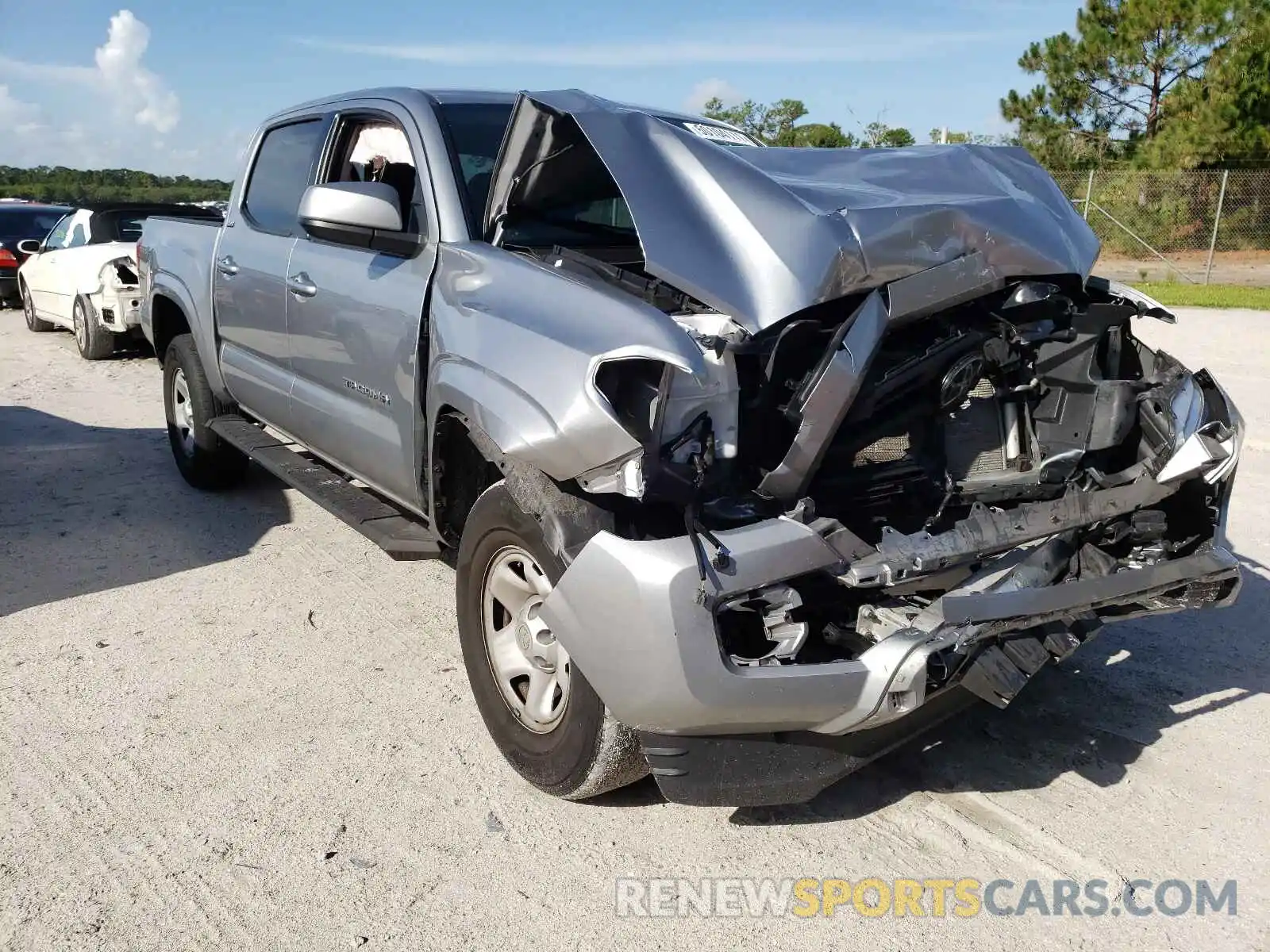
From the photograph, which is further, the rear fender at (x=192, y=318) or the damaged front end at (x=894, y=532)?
the rear fender at (x=192, y=318)

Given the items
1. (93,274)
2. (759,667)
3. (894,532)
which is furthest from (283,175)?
(93,274)

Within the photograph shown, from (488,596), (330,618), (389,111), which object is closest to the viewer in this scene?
(488,596)

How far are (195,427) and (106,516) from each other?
68cm

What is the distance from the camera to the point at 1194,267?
2322cm

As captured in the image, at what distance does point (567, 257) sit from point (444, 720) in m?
1.61

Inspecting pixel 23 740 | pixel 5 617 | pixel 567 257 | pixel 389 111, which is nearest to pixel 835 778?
pixel 567 257

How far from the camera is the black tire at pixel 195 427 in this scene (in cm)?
604

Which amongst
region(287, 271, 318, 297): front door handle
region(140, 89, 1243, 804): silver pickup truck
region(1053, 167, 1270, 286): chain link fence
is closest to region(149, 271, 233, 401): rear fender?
region(287, 271, 318, 297): front door handle

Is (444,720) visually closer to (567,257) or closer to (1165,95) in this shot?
(567,257)

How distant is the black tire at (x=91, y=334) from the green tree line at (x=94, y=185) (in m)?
24.3

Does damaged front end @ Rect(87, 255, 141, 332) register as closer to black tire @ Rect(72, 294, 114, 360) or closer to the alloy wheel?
black tire @ Rect(72, 294, 114, 360)

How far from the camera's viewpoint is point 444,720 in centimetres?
376

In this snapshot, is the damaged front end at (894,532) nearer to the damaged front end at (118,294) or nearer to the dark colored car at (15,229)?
the damaged front end at (118,294)

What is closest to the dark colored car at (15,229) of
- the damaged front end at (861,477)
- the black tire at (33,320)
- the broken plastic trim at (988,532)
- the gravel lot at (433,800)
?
the black tire at (33,320)
